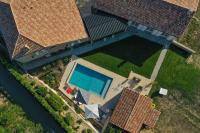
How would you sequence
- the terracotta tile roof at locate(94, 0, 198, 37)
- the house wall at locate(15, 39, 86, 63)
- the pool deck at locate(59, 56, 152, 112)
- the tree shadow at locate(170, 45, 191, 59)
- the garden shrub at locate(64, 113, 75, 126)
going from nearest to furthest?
the terracotta tile roof at locate(94, 0, 198, 37)
the house wall at locate(15, 39, 86, 63)
the garden shrub at locate(64, 113, 75, 126)
the pool deck at locate(59, 56, 152, 112)
the tree shadow at locate(170, 45, 191, 59)

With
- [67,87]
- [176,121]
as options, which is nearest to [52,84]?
[67,87]

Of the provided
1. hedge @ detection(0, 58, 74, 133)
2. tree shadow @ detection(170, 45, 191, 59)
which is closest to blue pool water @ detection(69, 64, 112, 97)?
hedge @ detection(0, 58, 74, 133)

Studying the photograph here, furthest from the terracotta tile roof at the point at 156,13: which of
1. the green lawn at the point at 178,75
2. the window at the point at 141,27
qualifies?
the green lawn at the point at 178,75

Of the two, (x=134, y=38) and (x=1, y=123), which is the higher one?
(x=134, y=38)

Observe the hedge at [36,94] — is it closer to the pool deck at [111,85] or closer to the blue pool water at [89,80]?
the pool deck at [111,85]

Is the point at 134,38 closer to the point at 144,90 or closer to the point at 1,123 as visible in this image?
the point at 144,90

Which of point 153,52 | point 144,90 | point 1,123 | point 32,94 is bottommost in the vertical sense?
point 1,123

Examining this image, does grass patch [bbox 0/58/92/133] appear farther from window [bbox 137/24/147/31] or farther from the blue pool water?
window [bbox 137/24/147/31]
